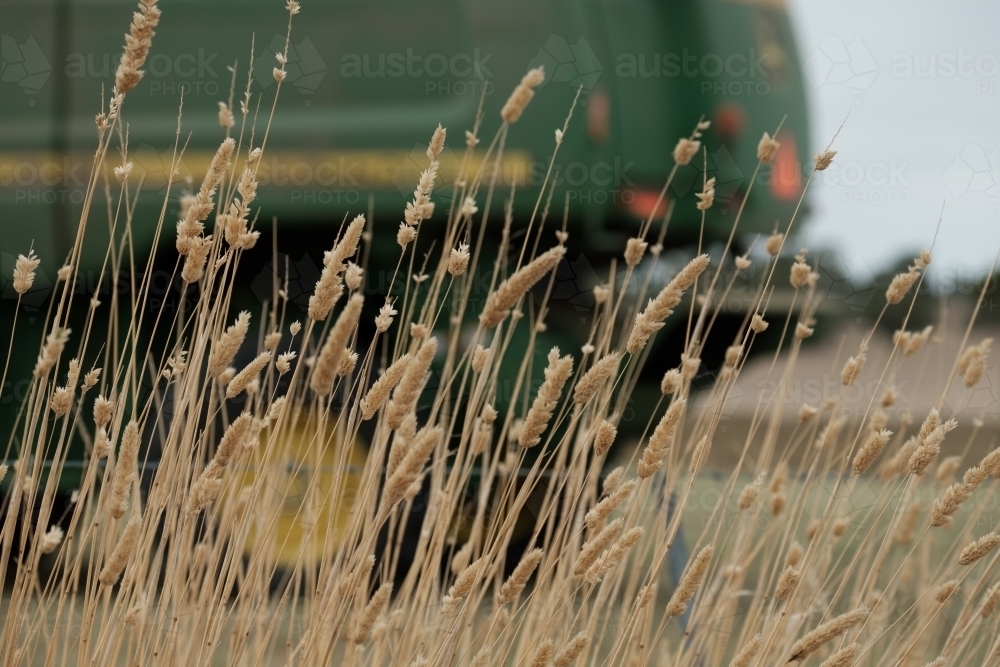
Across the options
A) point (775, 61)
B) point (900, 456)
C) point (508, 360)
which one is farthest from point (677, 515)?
point (775, 61)

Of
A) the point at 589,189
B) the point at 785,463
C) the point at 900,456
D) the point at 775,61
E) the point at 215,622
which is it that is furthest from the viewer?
the point at 775,61

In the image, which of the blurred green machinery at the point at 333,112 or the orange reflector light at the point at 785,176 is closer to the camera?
the blurred green machinery at the point at 333,112

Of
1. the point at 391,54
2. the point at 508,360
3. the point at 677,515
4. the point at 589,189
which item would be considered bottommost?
the point at 508,360

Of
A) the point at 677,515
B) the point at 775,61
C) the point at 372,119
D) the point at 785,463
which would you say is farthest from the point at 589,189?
the point at 677,515

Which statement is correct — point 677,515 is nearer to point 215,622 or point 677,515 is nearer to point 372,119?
point 215,622

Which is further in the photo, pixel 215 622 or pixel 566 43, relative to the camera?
pixel 566 43

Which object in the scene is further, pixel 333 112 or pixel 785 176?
pixel 785 176

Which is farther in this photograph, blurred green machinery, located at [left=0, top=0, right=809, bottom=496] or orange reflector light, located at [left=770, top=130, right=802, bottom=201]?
orange reflector light, located at [left=770, top=130, right=802, bottom=201]

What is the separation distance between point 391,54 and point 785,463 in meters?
1.78

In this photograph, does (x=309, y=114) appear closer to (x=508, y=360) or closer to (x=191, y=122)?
(x=191, y=122)

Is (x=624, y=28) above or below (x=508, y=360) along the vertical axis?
above

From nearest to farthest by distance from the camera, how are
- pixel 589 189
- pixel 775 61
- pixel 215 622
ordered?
pixel 215 622
pixel 589 189
pixel 775 61

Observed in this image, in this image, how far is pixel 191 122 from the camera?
2.89 meters

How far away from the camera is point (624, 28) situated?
298 cm
